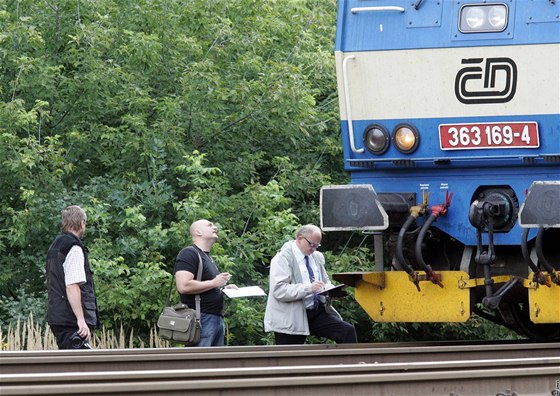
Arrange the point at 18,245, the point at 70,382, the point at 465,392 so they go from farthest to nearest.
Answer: the point at 18,245 < the point at 465,392 < the point at 70,382

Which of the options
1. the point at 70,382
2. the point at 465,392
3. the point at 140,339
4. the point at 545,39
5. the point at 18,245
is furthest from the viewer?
the point at 18,245

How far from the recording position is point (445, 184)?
332 inches

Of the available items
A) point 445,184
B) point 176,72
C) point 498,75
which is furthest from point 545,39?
point 176,72

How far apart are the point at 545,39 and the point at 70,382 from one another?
169 inches

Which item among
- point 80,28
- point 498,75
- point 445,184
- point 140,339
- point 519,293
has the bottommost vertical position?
point 140,339

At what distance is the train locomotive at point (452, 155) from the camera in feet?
26.5

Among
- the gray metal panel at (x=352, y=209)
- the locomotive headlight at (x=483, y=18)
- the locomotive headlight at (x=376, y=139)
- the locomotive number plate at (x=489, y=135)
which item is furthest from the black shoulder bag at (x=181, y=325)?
the locomotive headlight at (x=483, y=18)

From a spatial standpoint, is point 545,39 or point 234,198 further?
point 234,198

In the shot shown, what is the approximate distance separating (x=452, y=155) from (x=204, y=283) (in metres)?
1.95

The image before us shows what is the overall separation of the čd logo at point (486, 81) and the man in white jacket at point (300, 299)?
1.56 meters

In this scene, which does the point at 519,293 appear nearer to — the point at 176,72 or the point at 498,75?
the point at 498,75

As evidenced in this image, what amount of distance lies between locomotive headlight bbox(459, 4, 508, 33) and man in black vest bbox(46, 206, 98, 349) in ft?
9.72

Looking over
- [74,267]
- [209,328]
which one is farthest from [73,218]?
[209,328]

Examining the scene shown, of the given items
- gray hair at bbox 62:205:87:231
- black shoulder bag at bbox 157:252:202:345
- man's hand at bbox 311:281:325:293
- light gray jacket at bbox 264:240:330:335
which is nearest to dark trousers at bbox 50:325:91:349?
black shoulder bag at bbox 157:252:202:345
